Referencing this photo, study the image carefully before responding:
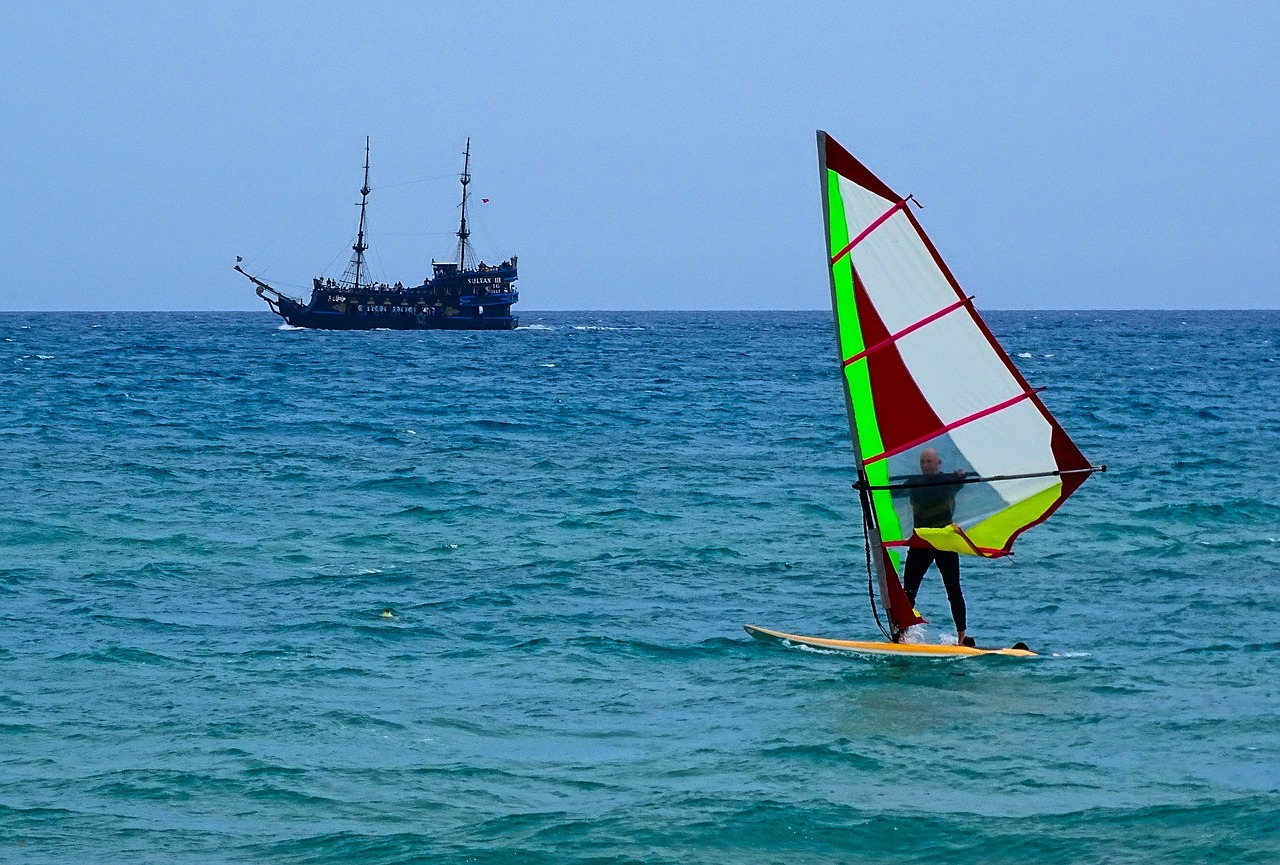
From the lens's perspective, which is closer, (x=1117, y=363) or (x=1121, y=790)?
(x=1121, y=790)

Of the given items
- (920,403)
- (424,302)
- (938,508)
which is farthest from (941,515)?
(424,302)

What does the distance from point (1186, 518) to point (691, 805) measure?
45.7ft

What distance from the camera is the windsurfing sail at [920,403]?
12234mm

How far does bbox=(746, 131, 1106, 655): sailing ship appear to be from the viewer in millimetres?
12234

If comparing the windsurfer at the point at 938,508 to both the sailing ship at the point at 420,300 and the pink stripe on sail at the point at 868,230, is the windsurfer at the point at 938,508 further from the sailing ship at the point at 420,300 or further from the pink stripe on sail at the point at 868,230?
the sailing ship at the point at 420,300

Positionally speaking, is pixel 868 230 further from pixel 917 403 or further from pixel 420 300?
pixel 420 300

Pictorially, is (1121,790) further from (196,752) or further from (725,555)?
(725,555)

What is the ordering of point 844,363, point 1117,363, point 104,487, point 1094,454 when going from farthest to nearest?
point 1117,363 < point 1094,454 < point 104,487 < point 844,363

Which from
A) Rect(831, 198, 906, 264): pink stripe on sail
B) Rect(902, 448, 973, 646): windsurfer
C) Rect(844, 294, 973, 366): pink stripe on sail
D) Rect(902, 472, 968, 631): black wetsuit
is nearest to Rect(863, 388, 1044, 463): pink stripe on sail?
Rect(902, 448, 973, 646): windsurfer

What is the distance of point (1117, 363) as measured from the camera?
247 feet

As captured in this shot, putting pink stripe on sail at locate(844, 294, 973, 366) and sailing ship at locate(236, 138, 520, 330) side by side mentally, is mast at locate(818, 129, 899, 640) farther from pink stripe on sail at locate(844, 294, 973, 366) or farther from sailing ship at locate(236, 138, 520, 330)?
sailing ship at locate(236, 138, 520, 330)

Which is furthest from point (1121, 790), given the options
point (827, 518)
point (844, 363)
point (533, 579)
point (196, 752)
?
point (827, 518)

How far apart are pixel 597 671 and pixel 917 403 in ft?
11.5

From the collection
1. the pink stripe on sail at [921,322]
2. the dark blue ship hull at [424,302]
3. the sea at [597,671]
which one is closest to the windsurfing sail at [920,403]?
the pink stripe on sail at [921,322]
